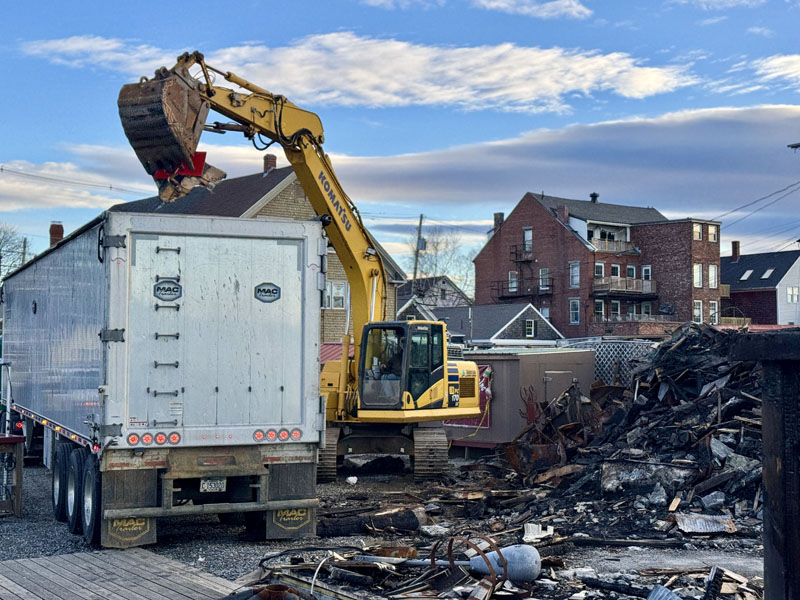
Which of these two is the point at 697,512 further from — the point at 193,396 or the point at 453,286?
the point at 453,286

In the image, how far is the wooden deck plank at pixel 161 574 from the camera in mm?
8148

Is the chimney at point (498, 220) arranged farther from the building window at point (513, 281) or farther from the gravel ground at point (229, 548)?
the gravel ground at point (229, 548)

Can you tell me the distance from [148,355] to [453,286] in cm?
7738

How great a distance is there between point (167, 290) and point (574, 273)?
61.9 m

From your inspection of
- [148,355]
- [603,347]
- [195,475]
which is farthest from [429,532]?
[603,347]

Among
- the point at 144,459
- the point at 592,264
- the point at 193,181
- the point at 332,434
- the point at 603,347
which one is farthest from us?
the point at 592,264

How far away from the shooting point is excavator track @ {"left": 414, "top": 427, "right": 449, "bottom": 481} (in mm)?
17312

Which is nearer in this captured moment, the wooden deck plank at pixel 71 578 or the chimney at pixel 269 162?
the wooden deck plank at pixel 71 578

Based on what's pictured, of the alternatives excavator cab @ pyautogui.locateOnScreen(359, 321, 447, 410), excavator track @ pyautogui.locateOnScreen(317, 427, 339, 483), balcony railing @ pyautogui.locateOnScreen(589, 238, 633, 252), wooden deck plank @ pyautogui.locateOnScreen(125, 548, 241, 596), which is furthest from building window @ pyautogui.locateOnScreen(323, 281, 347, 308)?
balcony railing @ pyautogui.locateOnScreen(589, 238, 633, 252)

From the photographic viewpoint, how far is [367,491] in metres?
16.2

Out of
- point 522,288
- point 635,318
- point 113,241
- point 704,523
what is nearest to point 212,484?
point 113,241

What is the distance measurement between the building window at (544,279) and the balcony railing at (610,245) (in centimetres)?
434

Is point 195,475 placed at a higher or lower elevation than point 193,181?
lower

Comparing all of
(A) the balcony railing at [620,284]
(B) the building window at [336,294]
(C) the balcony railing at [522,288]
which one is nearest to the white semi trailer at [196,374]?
(B) the building window at [336,294]
